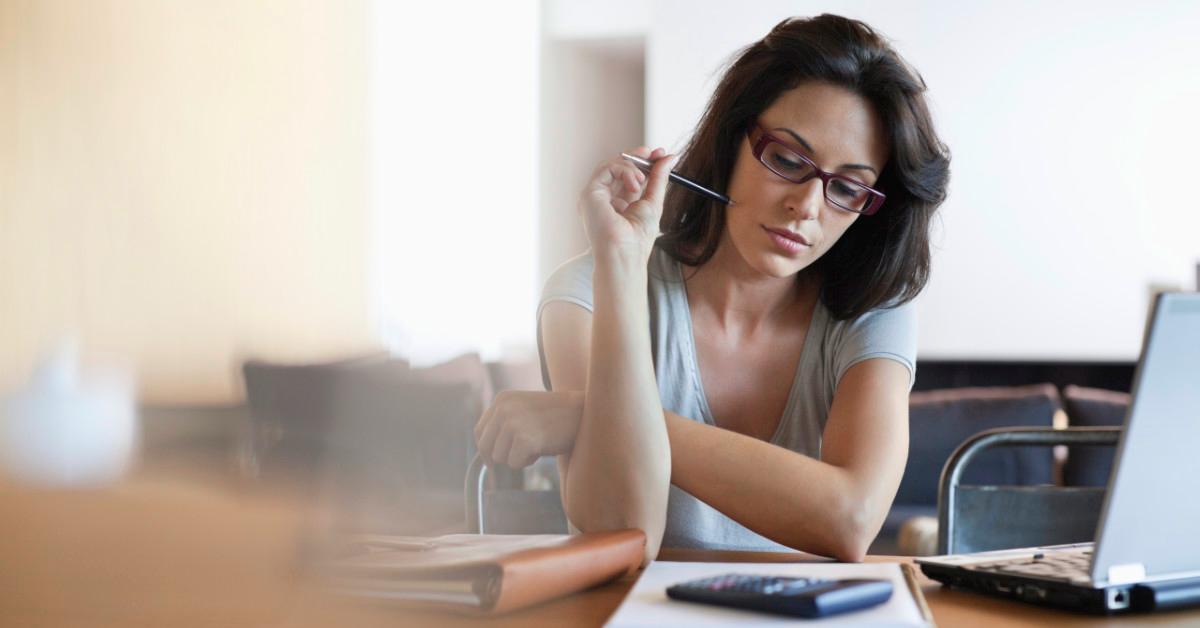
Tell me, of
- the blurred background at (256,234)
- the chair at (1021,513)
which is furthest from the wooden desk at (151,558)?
the chair at (1021,513)

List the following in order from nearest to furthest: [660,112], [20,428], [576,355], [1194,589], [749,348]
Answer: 1. [20,428]
2. [1194,589]
3. [576,355]
4. [749,348]
5. [660,112]

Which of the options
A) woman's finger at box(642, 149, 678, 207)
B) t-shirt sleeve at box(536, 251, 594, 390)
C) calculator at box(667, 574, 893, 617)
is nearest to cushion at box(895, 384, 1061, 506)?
t-shirt sleeve at box(536, 251, 594, 390)

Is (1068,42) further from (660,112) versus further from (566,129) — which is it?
(566,129)

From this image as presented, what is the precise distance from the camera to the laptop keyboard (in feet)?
1.88

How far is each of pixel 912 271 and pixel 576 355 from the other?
38 cm

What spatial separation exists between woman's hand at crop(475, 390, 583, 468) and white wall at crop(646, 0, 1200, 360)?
265 centimetres

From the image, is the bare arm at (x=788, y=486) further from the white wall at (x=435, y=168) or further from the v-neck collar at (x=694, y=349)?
the white wall at (x=435, y=168)

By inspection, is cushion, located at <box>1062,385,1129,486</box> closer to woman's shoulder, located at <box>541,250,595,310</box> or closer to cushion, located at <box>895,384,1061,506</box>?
cushion, located at <box>895,384,1061,506</box>

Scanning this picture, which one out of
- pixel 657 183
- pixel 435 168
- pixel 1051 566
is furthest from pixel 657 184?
pixel 435 168

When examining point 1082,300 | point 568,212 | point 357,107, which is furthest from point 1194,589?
point 1082,300

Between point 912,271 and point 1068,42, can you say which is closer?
point 912,271

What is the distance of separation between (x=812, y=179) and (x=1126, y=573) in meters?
0.50

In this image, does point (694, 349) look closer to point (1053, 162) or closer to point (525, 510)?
point (525, 510)

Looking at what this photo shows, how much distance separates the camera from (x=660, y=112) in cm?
→ 363
